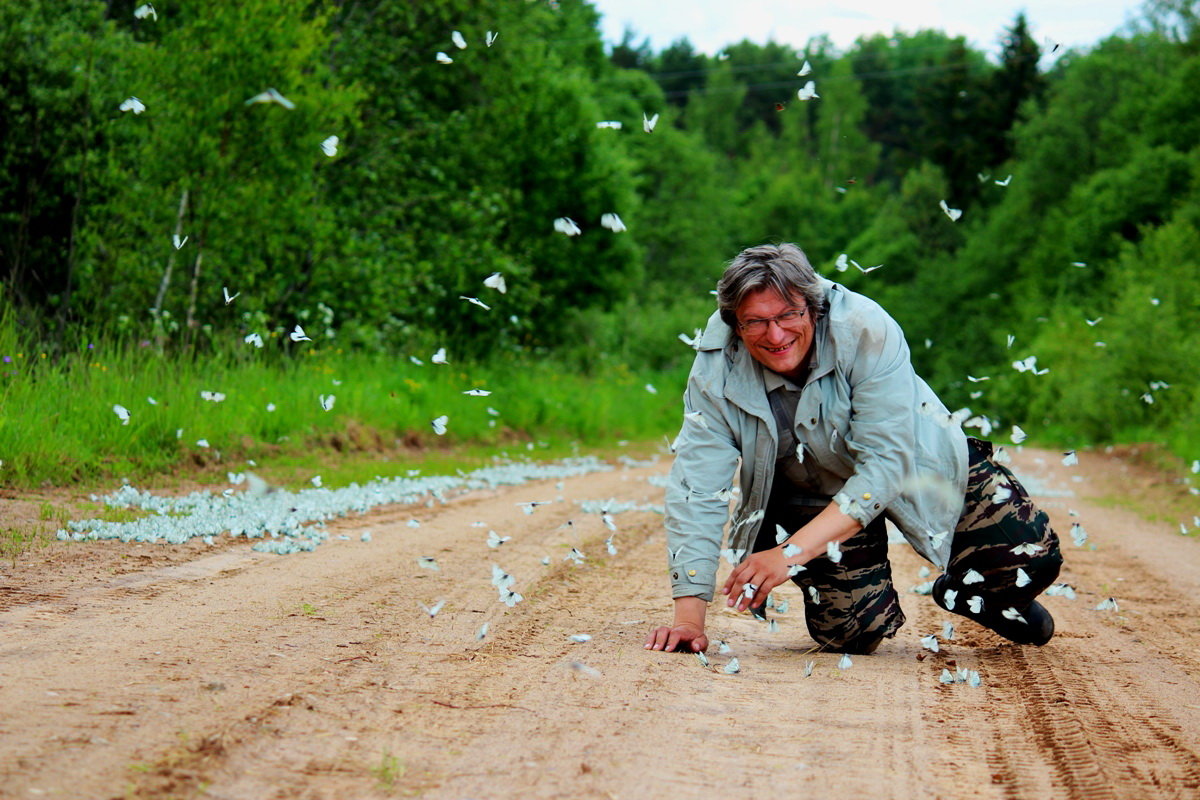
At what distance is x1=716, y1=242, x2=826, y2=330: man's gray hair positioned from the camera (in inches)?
169

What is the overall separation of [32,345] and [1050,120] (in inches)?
1684

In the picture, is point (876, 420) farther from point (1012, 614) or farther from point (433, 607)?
point (433, 607)

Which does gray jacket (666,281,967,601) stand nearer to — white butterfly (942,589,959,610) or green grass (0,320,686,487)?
white butterfly (942,589,959,610)

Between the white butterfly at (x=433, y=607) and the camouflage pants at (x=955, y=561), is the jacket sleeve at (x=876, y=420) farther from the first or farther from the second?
the white butterfly at (x=433, y=607)

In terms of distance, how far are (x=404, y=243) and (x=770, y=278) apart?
15495 millimetres

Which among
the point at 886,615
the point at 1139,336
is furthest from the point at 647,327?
the point at 886,615

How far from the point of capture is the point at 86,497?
26.8 feet

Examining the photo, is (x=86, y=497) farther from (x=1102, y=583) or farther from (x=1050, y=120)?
(x=1050, y=120)

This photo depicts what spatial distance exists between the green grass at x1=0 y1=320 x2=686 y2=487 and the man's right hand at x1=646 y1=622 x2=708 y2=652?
564 cm

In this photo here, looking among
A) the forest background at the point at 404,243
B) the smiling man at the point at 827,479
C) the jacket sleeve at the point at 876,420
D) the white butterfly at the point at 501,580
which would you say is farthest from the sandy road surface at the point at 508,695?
the forest background at the point at 404,243

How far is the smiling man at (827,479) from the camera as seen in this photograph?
4.39 m

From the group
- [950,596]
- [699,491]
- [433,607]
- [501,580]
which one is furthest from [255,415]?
[950,596]

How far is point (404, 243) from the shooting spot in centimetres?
1912

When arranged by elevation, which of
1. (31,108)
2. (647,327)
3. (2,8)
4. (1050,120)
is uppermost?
(1050,120)
